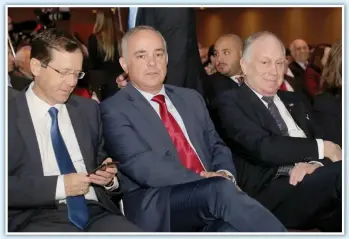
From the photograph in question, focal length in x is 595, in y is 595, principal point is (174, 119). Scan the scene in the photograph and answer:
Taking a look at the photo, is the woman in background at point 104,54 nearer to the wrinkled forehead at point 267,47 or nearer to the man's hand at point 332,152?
the wrinkled forehead at point 267,47

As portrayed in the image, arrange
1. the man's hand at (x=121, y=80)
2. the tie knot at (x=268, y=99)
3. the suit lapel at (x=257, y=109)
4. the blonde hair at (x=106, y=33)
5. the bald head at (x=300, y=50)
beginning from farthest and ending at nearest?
the bald head at (x=300, y=50)
the blonde hair at (x=106, y=33)
the man's hand at (x=121, y=80)
the tie knot at (x=268, y=99)
the suit lapel at (x=257, y=109)

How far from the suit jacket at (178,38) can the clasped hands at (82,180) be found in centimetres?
81

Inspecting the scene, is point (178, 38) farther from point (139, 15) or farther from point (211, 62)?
point (211, 62)

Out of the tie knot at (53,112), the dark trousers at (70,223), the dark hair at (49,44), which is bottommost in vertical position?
the dark trousers at (70,223)

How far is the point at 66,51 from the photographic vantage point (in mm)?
2680

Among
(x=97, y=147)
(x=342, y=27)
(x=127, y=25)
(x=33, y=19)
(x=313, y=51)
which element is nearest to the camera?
(x=97, y=147)

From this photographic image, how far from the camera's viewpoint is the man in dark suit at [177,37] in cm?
315

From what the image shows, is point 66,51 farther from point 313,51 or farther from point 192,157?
point 313,51

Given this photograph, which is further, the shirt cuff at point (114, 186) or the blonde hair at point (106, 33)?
the blonde hair at point (106, 33)

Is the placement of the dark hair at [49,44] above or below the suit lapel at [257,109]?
above

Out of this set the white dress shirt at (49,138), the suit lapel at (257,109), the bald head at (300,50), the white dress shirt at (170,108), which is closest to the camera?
the white dress shirt at (49,138)

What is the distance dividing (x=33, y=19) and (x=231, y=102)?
154 cm

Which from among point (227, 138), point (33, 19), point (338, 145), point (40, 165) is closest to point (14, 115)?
point (40, 165)

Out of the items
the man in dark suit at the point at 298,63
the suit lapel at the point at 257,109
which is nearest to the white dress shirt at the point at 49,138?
the suit lapel at the point at 257,109
